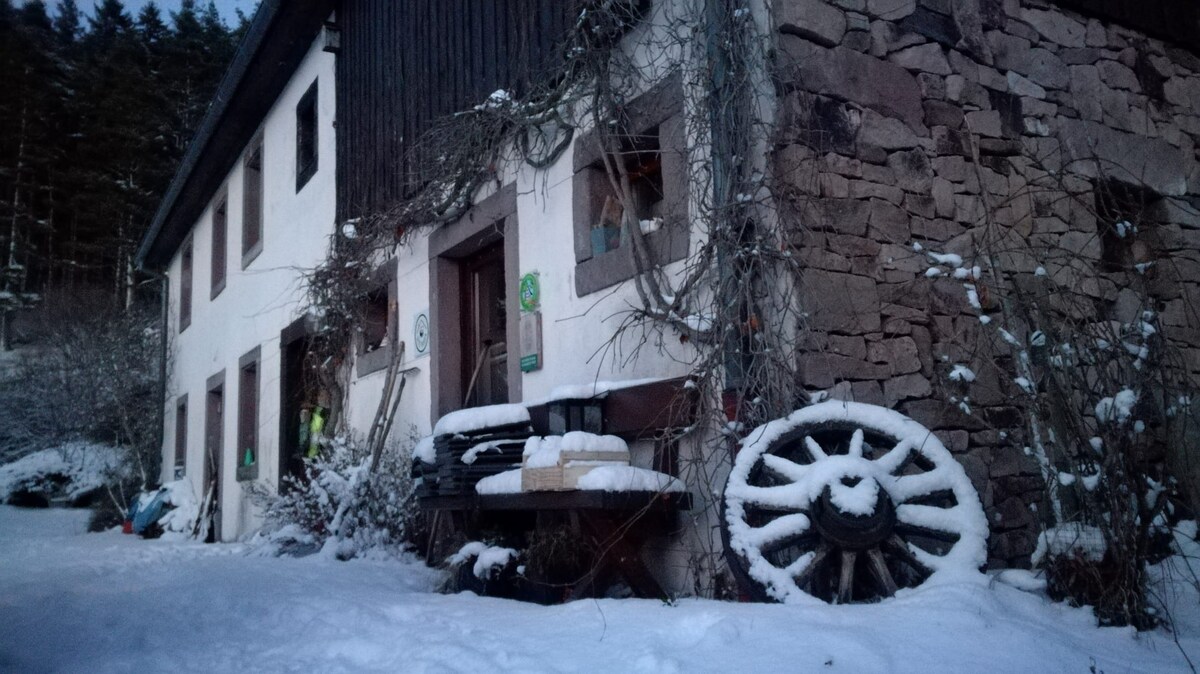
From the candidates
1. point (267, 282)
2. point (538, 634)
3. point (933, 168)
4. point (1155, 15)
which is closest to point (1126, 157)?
point (1155, 15)

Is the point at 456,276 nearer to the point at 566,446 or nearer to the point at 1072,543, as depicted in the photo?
the point at 566,446

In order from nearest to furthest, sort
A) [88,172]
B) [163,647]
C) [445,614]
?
[163,647] < [445,614] < [88,172]

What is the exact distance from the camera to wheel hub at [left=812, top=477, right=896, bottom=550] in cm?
365

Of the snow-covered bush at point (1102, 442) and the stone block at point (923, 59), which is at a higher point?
the stone block at point (923, 59)

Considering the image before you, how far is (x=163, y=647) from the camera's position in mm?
3744

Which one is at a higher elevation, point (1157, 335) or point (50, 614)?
point (1157, 335)

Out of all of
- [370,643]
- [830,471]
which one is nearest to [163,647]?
[370,643]

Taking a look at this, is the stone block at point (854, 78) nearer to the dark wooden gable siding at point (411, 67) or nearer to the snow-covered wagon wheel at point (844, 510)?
the dark wooden gable siding at point (411, 67)

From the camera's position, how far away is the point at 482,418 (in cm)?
521

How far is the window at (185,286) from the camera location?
1554 centimetres

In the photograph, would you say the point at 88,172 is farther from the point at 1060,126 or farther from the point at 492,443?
the point at 1060,126

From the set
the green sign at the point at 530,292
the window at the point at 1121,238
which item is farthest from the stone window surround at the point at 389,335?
the window at the point at 1121,238

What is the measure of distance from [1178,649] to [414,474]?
4029 mm

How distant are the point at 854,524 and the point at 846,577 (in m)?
0.20
